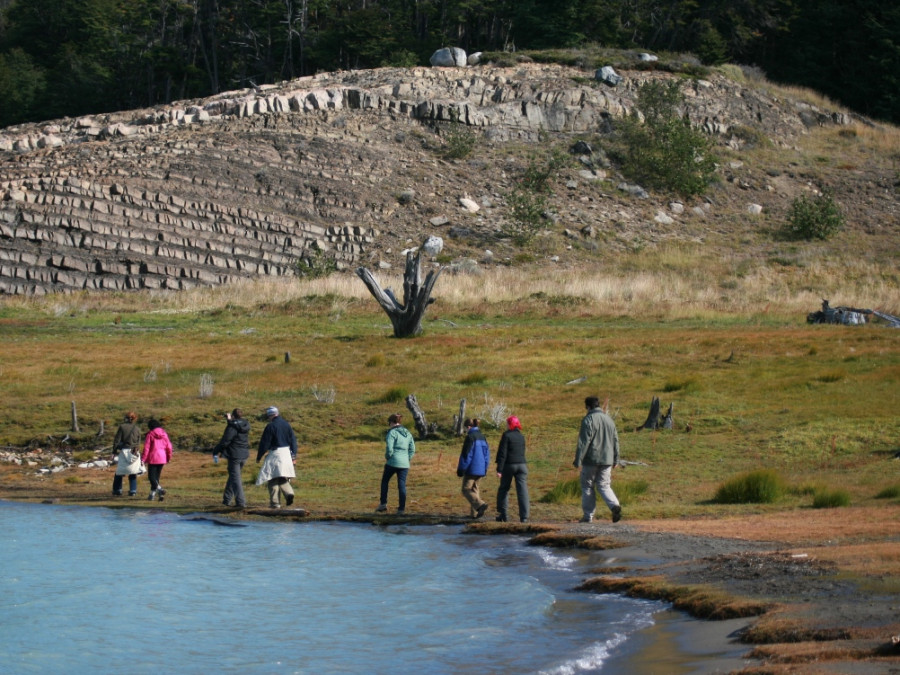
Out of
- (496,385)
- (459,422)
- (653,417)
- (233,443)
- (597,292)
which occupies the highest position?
(597,292)

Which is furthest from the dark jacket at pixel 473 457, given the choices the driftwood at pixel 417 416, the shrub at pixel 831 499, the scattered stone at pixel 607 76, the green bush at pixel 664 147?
the scattered stone at pixel 607 76

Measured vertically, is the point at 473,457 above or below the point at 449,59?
below

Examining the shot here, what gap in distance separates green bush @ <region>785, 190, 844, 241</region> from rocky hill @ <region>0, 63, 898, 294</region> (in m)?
2.80

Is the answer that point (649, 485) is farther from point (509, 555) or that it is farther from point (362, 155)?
point (362, 155)

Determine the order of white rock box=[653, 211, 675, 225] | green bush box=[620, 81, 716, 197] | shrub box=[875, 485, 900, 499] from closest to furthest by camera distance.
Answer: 1. shrub box=[875, 485, 900, 499]
2. white rock box=[653, 211, 675, 225]
3. green bush box=[620, 81, 716, 197]

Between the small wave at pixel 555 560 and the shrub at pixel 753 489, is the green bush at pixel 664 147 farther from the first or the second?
the small wave at pixel 555 560

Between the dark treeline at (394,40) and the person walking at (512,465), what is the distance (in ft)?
227

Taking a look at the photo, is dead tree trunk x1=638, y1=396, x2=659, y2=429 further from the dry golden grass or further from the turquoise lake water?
the dry golden grass

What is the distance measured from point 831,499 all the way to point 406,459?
6.52 meters

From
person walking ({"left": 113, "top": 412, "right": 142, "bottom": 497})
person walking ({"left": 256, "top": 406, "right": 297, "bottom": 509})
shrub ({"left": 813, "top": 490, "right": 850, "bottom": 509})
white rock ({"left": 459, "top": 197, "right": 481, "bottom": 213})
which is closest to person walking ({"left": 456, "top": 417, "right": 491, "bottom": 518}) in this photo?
person walking ({"left": 256, "top": 406, "right": 297, "bottom": 509})

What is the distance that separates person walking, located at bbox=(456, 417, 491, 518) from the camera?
1767 centimetres

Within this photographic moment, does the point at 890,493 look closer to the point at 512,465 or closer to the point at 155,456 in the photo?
the point at 512,465

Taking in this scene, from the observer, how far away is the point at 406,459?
60.4 feet

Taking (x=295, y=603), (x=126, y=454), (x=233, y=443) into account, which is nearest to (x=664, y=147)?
(x=126, y=454)
